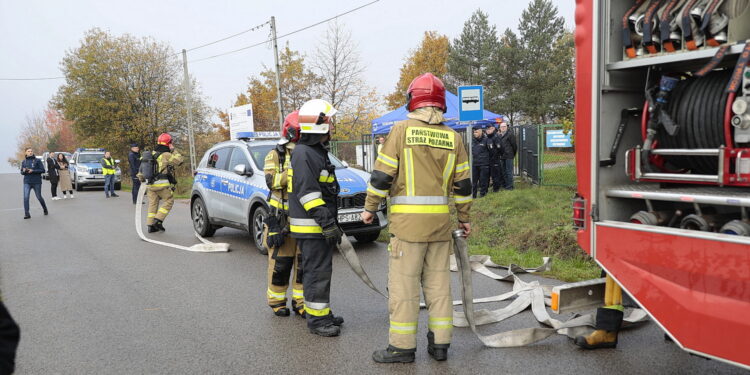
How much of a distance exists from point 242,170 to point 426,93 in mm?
4629

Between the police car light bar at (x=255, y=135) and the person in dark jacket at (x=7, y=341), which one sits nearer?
the person in dark jacket at (x=7, y=341)

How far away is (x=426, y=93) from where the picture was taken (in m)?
3.87

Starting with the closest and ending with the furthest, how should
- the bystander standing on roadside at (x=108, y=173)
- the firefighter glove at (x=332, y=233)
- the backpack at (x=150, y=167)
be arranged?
the firefighter glove at (x=332, y=233) → the backpack at (x=150, y=167) → the bystander standing on roadside at (x=108, y=173)

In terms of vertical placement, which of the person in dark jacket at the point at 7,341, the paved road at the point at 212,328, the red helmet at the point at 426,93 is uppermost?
A: the red helmet at the point at 426,93

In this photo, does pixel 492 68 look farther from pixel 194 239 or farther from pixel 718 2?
pixel 718 2

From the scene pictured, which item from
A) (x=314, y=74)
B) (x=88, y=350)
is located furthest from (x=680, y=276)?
(x=314, y=74)

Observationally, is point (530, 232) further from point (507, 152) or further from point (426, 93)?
point (426, 93)

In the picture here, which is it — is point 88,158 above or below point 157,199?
above

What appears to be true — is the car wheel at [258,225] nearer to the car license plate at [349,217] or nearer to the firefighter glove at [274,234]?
the car license plate at [349,217]

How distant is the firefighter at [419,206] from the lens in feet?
12.6

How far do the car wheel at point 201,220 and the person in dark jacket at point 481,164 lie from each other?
6078 mm

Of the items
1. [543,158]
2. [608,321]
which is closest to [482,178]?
[543,158]

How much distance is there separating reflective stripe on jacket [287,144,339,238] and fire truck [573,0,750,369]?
6.53 feet

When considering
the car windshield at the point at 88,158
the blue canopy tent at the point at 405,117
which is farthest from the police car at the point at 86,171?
the blue canopy tent at the point at 405,117
